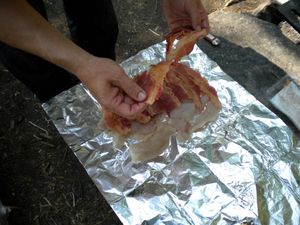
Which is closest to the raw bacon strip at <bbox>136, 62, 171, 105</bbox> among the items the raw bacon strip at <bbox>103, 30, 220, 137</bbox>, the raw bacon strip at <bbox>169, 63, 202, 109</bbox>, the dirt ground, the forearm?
the raw bacon strip at <bbox>103, 30, 220, 137</bbox>

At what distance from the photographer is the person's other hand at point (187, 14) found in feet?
5.25

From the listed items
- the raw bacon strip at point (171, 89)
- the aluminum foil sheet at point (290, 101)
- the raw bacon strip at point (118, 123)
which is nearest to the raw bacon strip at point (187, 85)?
the raw bacon strip at point (171, 89)

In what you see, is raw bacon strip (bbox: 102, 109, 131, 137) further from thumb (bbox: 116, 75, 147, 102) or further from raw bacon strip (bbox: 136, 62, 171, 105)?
thumb (bbox: 116, 75, 147, 102)

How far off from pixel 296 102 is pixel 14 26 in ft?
A: 4.48

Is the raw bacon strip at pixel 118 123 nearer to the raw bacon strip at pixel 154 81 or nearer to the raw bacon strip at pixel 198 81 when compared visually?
the raw bacon strip at pixel 154 81

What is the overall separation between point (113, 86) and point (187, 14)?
1.62 feet

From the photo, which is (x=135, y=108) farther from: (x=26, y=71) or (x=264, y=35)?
(x=264, y=35)

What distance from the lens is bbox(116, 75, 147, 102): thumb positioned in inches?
55.0

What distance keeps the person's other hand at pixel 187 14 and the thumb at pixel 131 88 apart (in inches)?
15.4

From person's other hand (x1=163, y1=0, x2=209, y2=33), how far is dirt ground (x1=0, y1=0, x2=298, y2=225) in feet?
2.46

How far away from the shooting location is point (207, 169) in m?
1.73

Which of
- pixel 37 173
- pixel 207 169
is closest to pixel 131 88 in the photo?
pixel 207 169

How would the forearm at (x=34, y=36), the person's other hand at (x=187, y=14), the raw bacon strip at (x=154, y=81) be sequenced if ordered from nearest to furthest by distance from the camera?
the forearm at (x=34, y=36) < the raw bacon strip at (x=154, y=81) < the person's other hand at (x=187, y=14)

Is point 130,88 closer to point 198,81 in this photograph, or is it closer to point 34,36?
point 34,36
